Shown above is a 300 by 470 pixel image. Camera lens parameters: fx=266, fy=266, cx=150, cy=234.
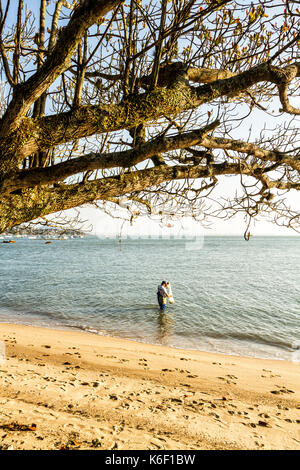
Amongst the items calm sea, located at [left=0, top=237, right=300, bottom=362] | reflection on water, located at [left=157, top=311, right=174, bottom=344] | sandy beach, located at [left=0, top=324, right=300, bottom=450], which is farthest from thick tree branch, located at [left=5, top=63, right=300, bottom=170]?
reflection on water, located at [left=157, top=311, right=174, bottom=344]

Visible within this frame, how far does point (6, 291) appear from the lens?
21094mm

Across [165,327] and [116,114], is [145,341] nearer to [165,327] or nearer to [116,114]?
[165,327]

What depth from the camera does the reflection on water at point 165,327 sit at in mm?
11836

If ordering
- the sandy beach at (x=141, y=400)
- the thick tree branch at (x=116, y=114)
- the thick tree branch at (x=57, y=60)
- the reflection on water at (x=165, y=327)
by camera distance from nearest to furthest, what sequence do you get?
the thick tree branch at (x=57, y=60) → the thick tree branch at (x=116, y=114) → the sandy beach at (x=141, y=400) → the reflection on water at (x=165, y=327)

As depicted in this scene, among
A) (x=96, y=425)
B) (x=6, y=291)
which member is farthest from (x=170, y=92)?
(x=6, y=291)

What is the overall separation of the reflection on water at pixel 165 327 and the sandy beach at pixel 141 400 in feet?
8.65

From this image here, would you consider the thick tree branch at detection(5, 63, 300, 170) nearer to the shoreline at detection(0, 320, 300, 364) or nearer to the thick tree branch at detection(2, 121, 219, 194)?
the thick tree branch at detection(2, 121, 219, 194)

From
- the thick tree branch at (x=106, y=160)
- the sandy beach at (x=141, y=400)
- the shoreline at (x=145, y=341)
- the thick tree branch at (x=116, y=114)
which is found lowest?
the shoreline at (x=145, y=341)

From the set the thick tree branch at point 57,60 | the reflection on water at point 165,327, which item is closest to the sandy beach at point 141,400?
the reflection on water at point 165,327

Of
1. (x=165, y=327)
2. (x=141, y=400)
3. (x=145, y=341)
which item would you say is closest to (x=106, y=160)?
(x=141, y=400)

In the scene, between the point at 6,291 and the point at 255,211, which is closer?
the point at 255,211

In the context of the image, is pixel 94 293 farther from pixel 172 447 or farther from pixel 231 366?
pixel 172 447

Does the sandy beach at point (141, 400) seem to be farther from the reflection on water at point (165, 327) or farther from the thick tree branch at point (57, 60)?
the thick tree branch at point (57, 60)
